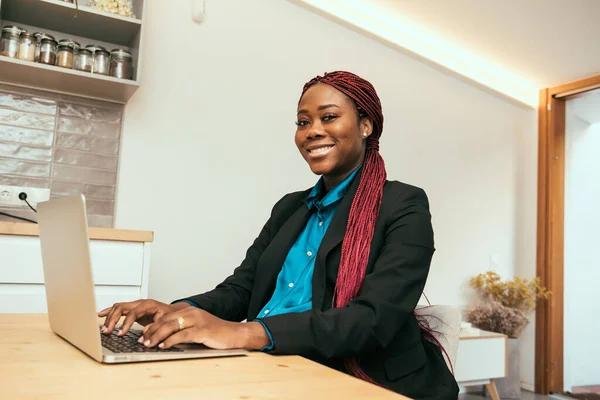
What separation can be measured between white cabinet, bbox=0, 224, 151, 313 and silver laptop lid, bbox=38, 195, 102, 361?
1018 millimetres

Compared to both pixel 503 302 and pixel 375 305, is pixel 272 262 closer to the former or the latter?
pixel 375 305

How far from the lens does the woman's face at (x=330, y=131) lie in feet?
4.94

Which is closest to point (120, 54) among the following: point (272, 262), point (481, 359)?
point (272, 262)

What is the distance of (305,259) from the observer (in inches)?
56.1

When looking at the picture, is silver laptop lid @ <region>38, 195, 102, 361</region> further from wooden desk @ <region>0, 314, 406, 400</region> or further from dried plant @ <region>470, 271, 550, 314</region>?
dried plant @ <region>470, 271, 550, 314</region>

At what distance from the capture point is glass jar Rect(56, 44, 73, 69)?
249 cm

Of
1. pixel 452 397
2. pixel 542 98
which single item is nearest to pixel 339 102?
pixel 452 397

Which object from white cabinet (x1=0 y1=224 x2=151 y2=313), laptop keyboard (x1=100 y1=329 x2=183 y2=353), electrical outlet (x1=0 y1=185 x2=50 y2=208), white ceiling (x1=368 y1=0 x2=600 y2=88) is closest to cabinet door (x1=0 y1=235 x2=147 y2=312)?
white cabinet (x1=0 y1=224 x2=151 y2=313)

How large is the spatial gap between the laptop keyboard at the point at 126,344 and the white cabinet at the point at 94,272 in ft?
3.50

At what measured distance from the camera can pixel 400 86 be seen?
3.71m

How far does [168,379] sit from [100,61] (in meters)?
2.17

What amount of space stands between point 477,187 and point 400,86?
90cm

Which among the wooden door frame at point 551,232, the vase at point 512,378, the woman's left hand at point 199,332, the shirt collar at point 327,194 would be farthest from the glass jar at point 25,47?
the wooden door frame at point 551,232

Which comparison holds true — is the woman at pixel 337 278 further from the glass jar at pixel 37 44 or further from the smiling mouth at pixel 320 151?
the glass jar at pixel 37 44
